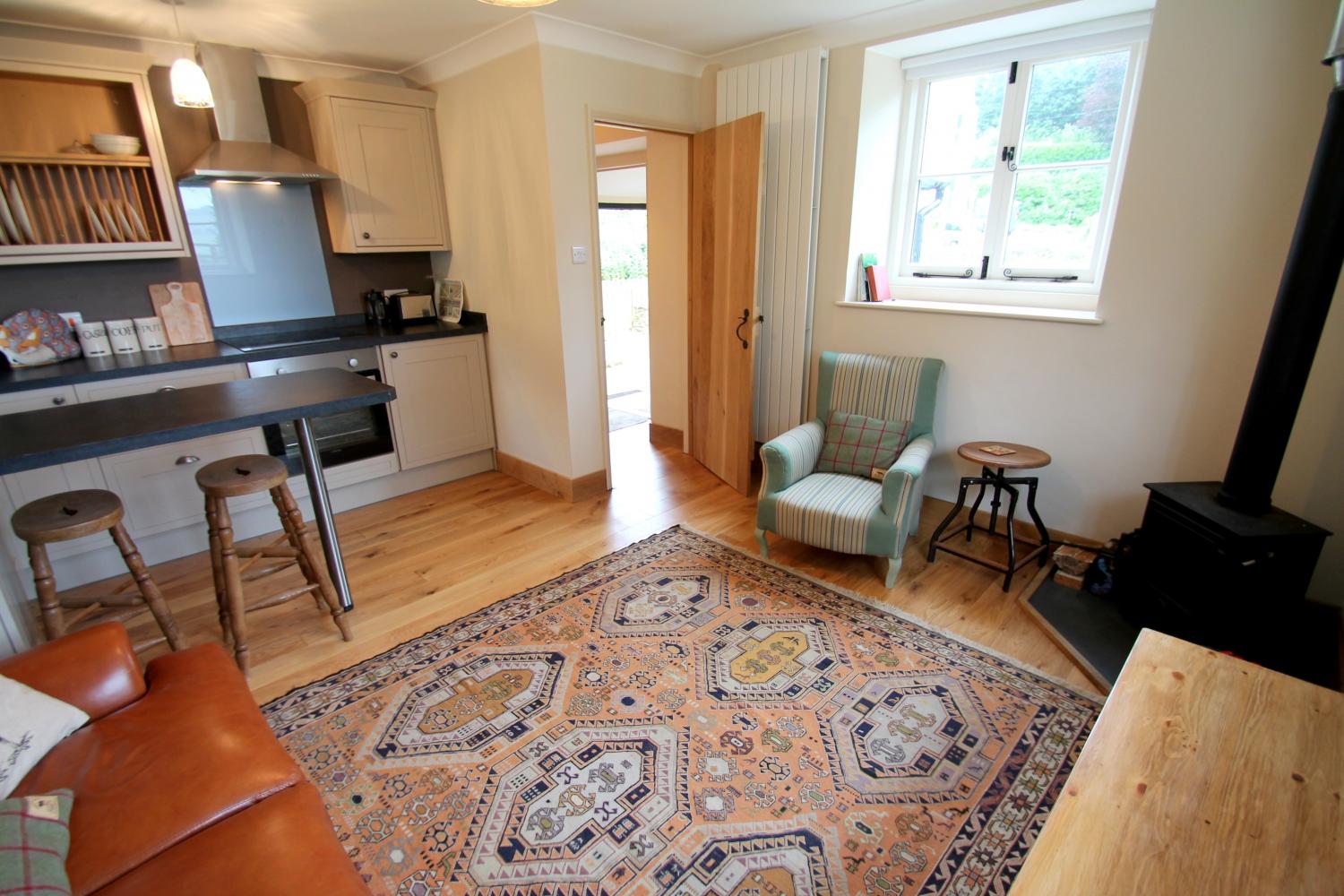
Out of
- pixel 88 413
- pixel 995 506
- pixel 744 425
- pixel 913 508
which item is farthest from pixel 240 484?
pixel 995 506

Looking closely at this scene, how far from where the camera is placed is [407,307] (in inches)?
154

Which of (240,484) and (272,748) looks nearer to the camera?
(272,748)

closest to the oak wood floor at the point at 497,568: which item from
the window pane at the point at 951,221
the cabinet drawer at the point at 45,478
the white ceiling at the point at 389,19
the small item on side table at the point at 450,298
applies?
the cabinet drawer at the point at 45,478

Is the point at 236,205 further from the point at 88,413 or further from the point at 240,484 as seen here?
the point at 240,484

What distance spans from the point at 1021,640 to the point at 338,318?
4108 millimetres

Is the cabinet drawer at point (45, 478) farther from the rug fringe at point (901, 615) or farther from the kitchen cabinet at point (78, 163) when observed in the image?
the rug fringe at point (901, 615)

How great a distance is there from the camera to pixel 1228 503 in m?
2.11

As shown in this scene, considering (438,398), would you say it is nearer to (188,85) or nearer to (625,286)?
(188,85)

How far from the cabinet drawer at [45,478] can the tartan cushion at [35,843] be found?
1881 millimetres

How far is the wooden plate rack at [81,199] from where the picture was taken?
2701 mm

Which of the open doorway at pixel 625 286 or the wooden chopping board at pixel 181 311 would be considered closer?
the wooden chopping board at pixel 181 311

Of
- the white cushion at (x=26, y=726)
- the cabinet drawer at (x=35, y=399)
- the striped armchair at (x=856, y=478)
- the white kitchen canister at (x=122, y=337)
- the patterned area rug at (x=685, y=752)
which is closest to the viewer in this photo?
the white cushion at (x=26, y=726)

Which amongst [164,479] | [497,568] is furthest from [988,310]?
[164,479]

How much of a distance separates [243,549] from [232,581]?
0.70 feet
